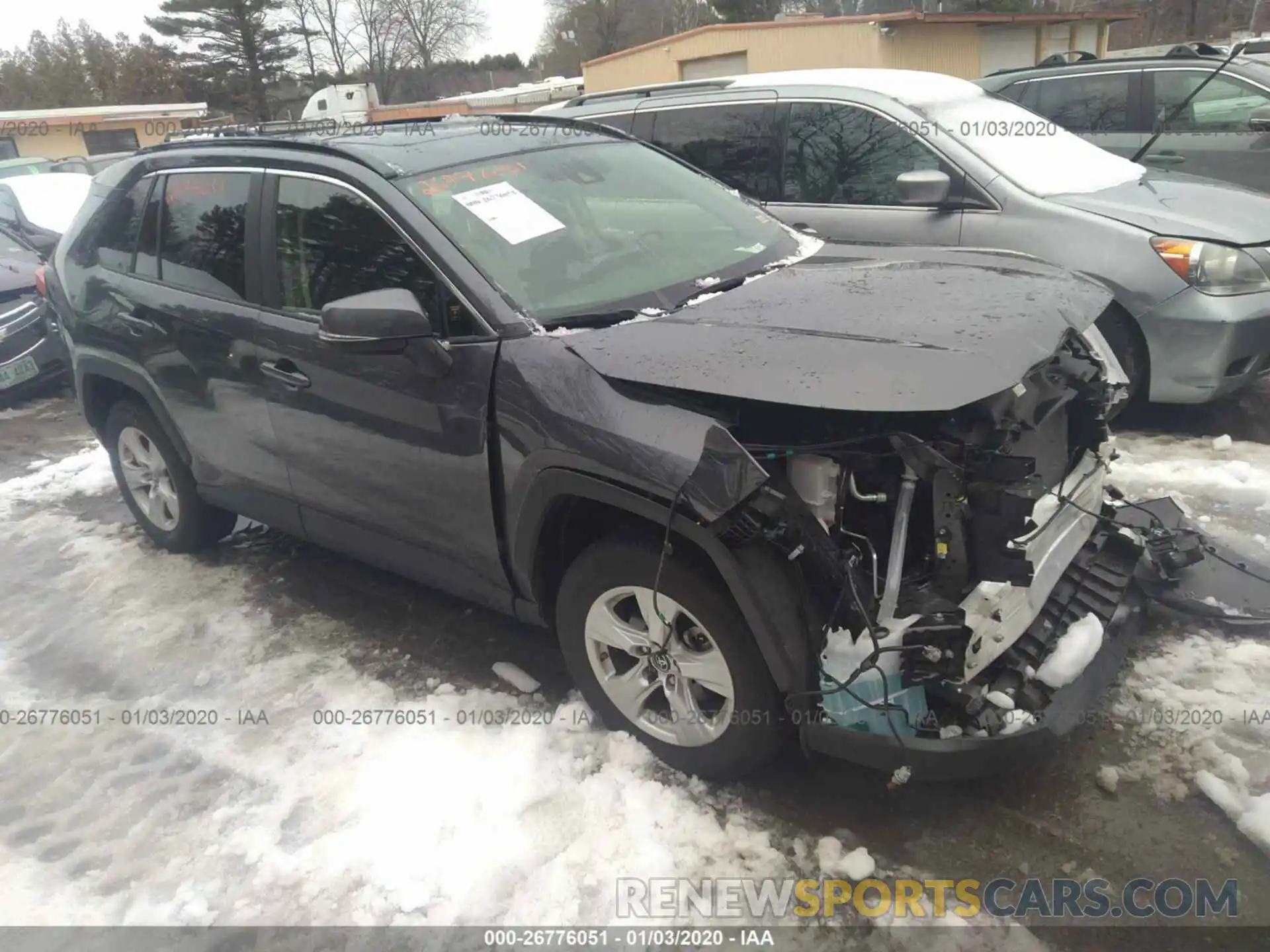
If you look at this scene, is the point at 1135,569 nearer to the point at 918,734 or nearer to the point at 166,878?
the point at 918,734

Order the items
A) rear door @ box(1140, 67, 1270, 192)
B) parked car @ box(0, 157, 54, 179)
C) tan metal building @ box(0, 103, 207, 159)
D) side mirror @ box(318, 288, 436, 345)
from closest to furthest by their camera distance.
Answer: side mirror @ box(318, 288, 436, 345) < rear door @ box(1140, 67, 1270, 192) < parked car @ box(0, 157, 54, 179) < tan metal building @ box(0, 103, 207, 159)

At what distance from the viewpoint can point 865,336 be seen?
2.48m

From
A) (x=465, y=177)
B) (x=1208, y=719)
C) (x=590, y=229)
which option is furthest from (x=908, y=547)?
(x=465, y=177)

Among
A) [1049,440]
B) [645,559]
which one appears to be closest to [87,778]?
[645,559]

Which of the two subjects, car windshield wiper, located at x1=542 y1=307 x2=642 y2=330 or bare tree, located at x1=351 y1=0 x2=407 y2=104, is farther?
bare tree, located at x1=351 y1=0 x2=407 y2=104

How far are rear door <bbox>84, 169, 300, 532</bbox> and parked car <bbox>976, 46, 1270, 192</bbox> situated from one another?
6.53m

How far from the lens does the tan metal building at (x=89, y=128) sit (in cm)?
3338

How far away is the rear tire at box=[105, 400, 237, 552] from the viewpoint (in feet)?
14.8

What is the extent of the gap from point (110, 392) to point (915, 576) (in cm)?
415

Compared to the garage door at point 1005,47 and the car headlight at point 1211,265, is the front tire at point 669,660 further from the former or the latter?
the garage door at point 1005,47

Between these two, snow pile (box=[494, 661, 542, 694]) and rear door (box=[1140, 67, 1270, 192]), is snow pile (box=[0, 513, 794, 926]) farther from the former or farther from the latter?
rear door (box=[1140, 67, 1270, 192])

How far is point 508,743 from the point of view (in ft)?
10.1
